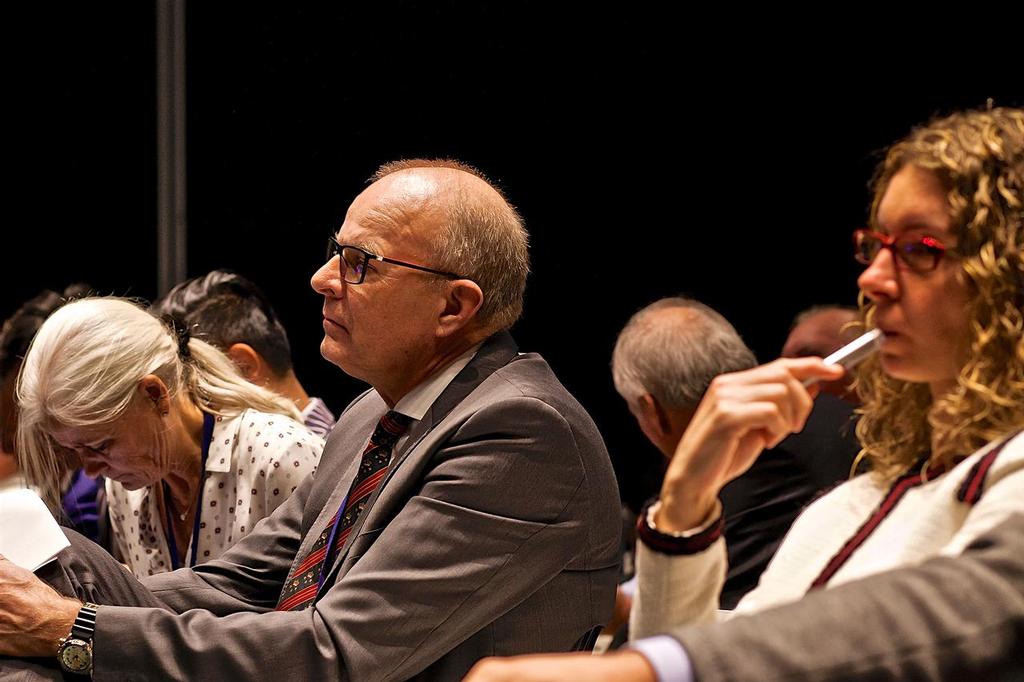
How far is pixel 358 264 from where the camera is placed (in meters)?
2.20

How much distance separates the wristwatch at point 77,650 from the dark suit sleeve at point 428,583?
0.01 m

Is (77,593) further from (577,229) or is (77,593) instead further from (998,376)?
(577,229)

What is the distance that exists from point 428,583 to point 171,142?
3130 mm

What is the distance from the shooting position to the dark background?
4.02m

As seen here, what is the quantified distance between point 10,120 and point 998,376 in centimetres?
431

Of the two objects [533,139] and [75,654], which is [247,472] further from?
[533,139]

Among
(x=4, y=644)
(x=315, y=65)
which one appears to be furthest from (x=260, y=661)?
(x=315, y=65)

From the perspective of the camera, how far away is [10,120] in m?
4.79

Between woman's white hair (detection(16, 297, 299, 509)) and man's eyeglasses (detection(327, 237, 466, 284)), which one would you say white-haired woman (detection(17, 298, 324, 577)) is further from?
man's eyeglasses (detection(327, 237, 466, 284))

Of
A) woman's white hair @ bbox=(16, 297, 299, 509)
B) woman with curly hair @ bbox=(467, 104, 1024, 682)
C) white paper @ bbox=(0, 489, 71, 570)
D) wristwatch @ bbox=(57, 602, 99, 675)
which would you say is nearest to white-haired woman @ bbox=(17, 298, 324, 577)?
woman's white hair @ bbox=(16, 297, 299, 509)

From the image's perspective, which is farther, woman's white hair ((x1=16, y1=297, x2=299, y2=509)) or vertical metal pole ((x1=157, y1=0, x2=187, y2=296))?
vertical metal pole ((x1=157, y1=0, x2=187, y2=296))

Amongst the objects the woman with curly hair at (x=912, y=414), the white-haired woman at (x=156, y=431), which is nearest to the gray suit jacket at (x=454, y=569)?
the woman with curly hair at (x=912, y=414)

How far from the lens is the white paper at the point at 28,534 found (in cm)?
199

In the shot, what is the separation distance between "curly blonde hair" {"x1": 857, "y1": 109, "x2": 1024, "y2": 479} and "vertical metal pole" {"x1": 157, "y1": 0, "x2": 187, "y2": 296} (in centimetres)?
361
